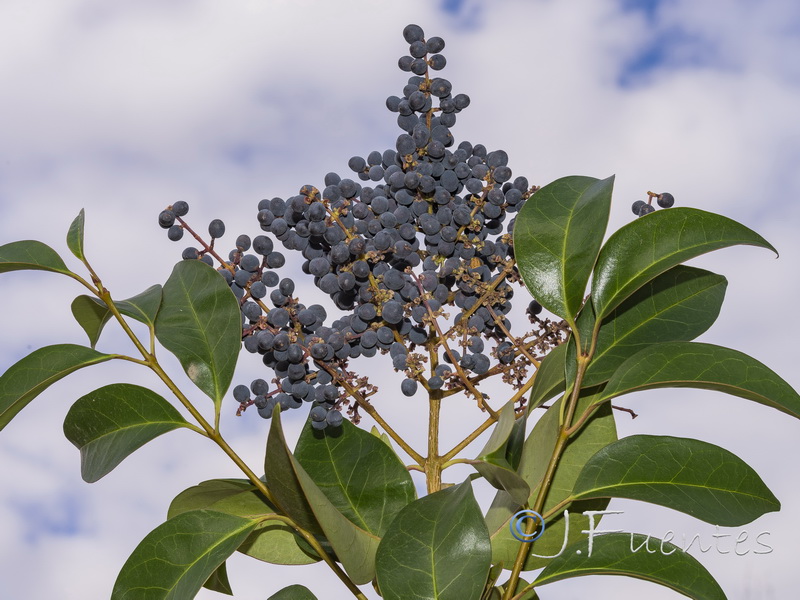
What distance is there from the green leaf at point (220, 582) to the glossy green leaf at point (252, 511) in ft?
0.10

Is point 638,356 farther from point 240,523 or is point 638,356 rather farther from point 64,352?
point 64,352

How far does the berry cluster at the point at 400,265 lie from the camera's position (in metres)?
0.91

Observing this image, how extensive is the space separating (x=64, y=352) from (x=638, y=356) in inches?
24.3

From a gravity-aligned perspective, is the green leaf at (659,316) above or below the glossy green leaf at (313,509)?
above

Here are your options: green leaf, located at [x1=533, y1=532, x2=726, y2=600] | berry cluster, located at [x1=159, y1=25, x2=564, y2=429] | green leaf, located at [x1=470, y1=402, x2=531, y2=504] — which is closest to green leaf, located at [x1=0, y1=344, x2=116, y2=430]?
berry cluster, located at [x1=159, y1=25, x2=564, y2=429]

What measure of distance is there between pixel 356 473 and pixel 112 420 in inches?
11.0

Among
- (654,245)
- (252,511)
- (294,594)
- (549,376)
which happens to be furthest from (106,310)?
(654,245)

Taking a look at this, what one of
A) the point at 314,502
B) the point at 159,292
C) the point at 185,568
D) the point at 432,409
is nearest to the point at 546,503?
the point at 432,409

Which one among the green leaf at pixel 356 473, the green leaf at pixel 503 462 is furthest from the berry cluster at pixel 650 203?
the green leaf at pixel 356 473

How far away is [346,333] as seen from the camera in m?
0.92

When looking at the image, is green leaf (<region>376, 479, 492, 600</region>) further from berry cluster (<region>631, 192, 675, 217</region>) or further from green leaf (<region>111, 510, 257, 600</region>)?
berry cluster (<region>631, 192, 675, 217</region>)

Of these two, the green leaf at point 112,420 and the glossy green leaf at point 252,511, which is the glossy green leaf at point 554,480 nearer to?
the glossy green leaf at point 252,511

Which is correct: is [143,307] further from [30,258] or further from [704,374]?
[704,374]

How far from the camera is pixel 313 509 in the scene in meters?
0.82
